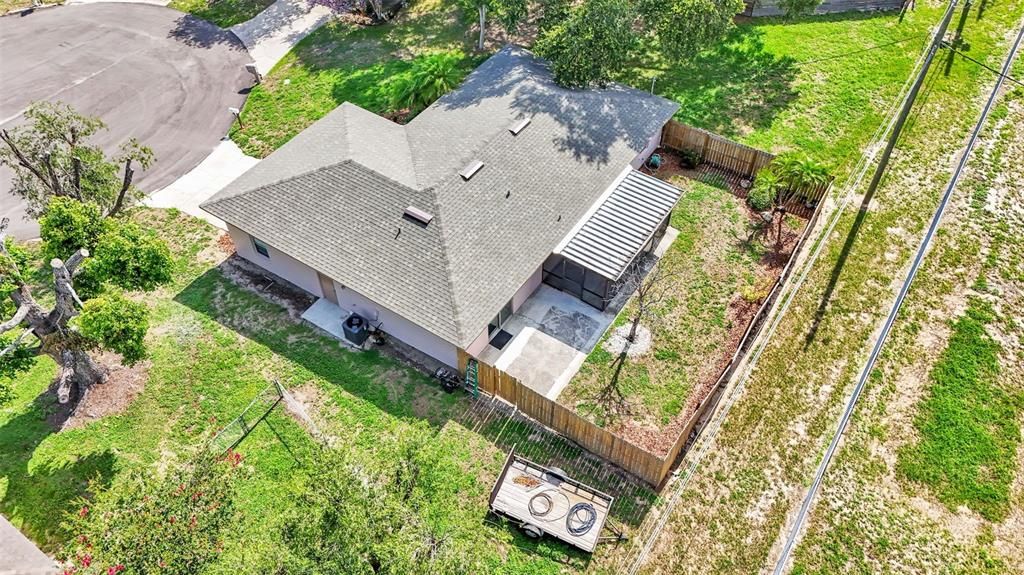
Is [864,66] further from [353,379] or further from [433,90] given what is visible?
[353,379]

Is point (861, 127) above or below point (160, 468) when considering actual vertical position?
above

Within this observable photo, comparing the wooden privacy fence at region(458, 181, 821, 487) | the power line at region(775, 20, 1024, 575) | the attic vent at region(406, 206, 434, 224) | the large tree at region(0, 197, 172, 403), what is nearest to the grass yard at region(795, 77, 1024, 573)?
the power line at region(775, 20, 1024, 575)

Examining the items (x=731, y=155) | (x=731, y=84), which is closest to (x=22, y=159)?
(x=731, y=155)

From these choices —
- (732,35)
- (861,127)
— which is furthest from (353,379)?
(732,35)

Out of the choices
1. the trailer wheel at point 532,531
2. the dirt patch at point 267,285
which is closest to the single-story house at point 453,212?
the dirt patch at point 267,285

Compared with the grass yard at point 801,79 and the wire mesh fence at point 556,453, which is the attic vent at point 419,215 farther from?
the grass yard at point 801,79

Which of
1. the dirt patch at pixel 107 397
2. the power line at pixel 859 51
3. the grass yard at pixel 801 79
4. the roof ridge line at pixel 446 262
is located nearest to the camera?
the roof ridge line at pixel 446 262

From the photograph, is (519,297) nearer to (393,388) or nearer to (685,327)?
(393,388)
